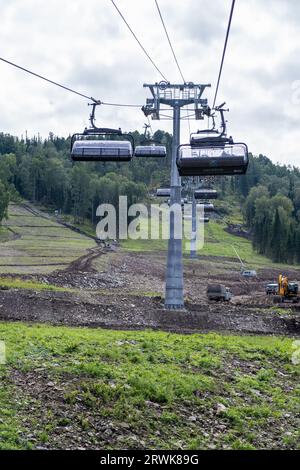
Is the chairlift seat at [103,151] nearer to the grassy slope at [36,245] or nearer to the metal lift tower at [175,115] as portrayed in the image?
the metal lift tower at [175,115]

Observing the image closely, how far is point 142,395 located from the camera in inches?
501

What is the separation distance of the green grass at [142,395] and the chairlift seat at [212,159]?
17.9ft

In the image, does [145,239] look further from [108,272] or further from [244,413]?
[244,413]

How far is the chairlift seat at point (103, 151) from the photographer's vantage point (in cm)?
1972

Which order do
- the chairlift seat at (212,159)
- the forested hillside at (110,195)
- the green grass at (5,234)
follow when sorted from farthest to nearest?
the forested hillside at (110,195) < the green grass at (5,234) < the chairlift seat at (212,159)

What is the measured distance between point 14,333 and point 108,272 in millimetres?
39099

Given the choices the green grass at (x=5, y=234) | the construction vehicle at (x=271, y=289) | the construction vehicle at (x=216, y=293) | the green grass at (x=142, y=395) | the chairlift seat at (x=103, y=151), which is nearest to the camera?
the green grass at (x=142, y=395)

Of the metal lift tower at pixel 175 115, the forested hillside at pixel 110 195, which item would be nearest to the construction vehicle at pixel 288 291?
the metal lift tower at pixel 175 115

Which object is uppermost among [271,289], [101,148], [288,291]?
[101,148]

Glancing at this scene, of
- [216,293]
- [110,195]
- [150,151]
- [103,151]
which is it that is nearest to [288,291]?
[216,293]

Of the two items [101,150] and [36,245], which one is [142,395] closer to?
[101,150]

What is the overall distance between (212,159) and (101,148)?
417cm

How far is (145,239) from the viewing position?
122 m
